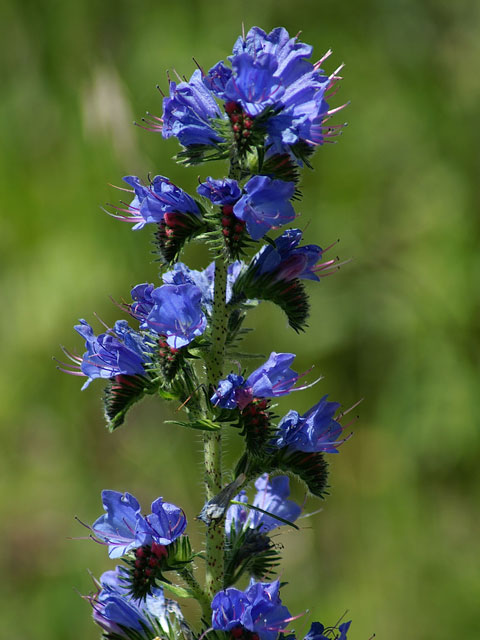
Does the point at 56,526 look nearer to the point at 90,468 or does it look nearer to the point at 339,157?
the point at 90,468

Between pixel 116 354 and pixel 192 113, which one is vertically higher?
pixel 192 113

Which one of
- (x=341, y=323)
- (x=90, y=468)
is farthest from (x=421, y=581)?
(x=90, y=468)

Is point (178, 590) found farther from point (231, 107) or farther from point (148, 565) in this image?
point (231, 107)

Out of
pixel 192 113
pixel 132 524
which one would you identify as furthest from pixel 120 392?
pixel 192 113

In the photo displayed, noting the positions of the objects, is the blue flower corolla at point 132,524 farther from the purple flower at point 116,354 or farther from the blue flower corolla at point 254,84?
the blue flower corolla at point 254,84

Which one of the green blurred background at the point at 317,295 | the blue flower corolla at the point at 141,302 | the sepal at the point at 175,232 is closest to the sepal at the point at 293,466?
the blue flower corolla at the point at 141,302

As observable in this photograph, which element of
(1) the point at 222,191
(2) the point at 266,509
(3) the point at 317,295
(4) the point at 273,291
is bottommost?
(2) the point at 266,509

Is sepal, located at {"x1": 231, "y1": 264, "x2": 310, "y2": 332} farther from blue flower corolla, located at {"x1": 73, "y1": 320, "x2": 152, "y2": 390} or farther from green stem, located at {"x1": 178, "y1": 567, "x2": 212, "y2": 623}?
green stem, located at {"x1": 178, "y1": 567, "x2": 212, "y2": 623}
